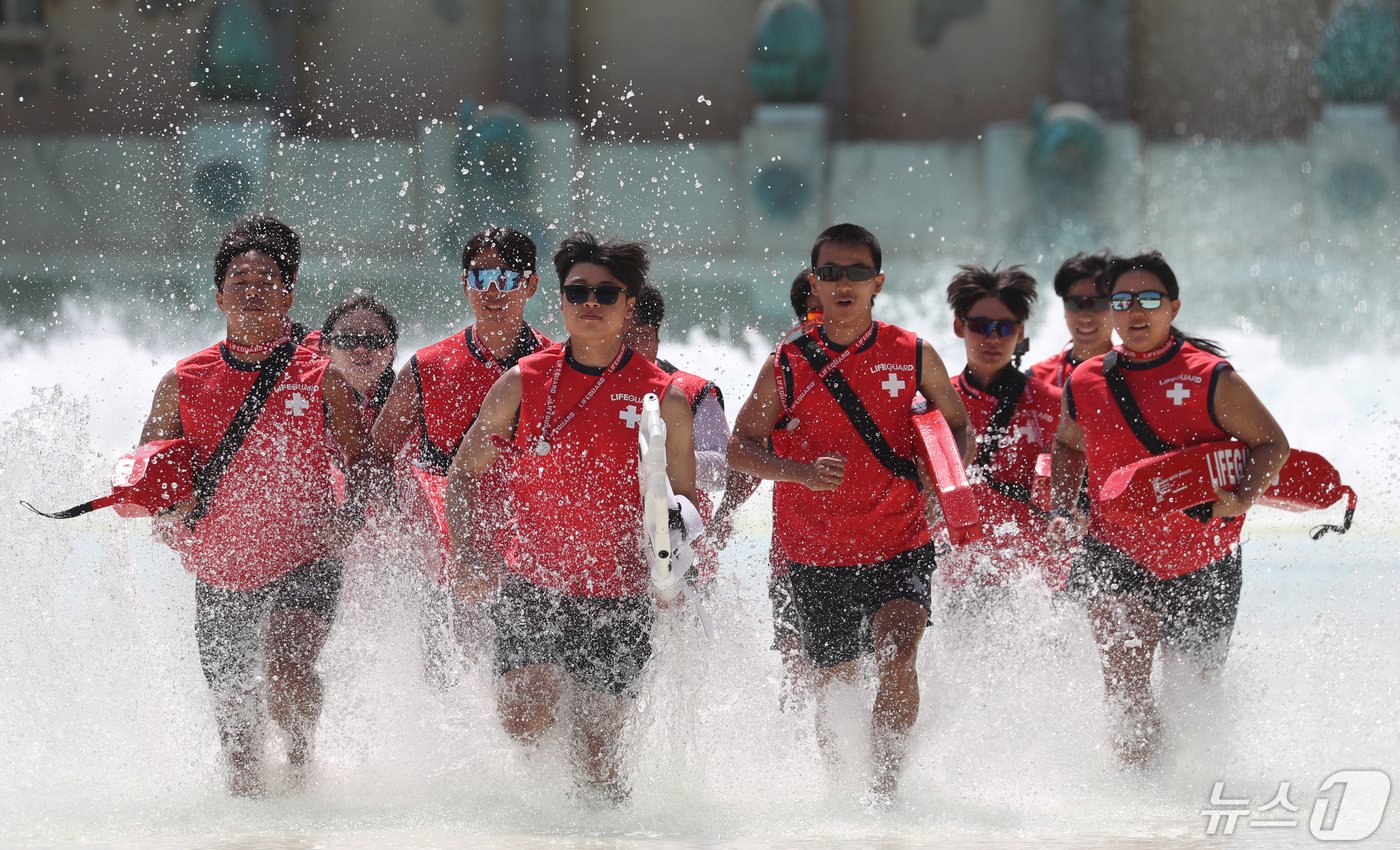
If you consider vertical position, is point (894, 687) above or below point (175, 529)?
below

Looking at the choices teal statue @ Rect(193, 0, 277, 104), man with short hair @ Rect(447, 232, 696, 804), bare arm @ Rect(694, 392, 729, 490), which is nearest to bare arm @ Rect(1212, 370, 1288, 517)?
bare arm @ Rect(694, 392, 729, 490)

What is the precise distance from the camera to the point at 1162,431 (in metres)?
5.38

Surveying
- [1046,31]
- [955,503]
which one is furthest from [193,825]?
[1046,31]

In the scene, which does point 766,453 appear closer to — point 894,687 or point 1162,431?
point 894,687

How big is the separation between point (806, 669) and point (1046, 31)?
16640mm

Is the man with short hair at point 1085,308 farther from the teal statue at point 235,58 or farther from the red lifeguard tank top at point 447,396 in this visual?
the teal statue at point 235,58

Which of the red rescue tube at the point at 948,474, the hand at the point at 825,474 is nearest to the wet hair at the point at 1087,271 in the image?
the red rescue tube at the point at 948,474

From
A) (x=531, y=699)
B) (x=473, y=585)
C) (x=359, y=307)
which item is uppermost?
(x=359, y=307)

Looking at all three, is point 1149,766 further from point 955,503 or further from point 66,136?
point 66,136

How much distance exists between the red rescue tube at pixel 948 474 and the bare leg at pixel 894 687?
0.34 metres

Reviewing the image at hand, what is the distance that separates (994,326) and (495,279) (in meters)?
1.58

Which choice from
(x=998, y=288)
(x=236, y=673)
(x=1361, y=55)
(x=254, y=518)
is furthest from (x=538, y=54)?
(x=236, y=673)

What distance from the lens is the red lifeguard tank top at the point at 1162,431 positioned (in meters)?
5.37

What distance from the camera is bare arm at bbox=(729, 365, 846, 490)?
16.3 feet
